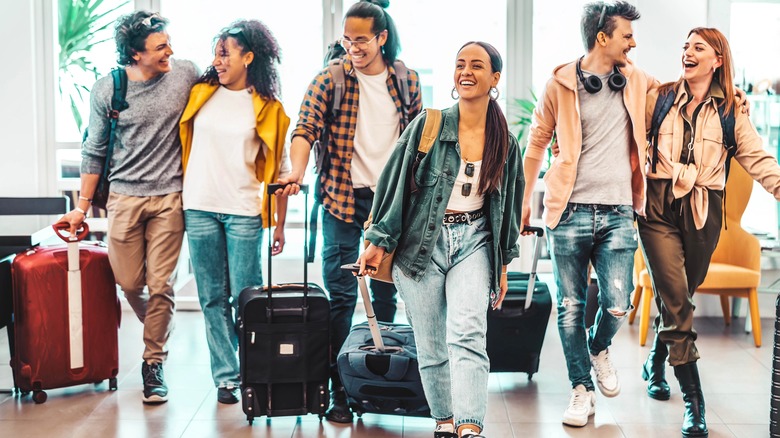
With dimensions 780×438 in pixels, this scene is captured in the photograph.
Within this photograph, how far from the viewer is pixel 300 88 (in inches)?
223

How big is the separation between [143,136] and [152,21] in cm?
45

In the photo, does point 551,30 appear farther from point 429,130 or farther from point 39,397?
point 39,397

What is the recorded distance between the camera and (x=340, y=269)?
3.73 metres

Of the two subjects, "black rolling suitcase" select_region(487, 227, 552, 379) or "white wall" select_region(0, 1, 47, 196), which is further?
"white wall" select_region(0, 1, 47, 196)

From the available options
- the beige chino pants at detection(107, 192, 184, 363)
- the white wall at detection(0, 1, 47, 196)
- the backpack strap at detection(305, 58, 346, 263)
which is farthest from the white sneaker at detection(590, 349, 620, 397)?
the white wall at detection(0, 1, 47, 196)

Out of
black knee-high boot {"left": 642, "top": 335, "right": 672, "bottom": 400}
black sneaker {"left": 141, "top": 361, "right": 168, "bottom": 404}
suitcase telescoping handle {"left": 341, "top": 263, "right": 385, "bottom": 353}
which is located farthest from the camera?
black knee-high boot {"left": 642, "top": 335, "right": 672, "bottom": 400}

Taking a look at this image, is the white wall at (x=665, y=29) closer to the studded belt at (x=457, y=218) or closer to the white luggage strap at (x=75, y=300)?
the studded belt at (x=457, y=218)

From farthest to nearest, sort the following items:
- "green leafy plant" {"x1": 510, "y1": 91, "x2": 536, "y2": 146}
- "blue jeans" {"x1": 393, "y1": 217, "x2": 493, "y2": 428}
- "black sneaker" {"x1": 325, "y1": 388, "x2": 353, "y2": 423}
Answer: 1. "green leafy plant" {"x1": 510, "y1": 91, "x2": 536, "y2": 146}
2. "black sneaker" {"x1": 325, "y1": 388, "x2": 353, "y2": 423}
3. "blue jeans" {"x1": 393, "y1": 217, "x2": 493, "y2": 428}

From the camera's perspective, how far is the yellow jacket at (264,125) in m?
3.75

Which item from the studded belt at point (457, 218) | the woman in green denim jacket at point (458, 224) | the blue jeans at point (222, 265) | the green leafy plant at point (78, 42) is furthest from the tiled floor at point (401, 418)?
the green leafy plant at point (78, 42)

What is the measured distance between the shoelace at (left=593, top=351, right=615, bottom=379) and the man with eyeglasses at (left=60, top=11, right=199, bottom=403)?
1.75 metres

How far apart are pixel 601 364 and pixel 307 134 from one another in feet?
4.76

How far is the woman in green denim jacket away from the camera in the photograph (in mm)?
2875

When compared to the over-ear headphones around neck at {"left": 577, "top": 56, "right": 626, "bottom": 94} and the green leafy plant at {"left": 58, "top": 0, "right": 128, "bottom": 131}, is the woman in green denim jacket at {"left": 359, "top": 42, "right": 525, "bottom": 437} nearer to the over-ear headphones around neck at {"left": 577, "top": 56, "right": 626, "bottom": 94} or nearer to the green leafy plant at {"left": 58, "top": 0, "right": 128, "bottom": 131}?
the over-ear headphones around neck at {"left": 577, "top": 56, "right": 626, "bottom": 94}
